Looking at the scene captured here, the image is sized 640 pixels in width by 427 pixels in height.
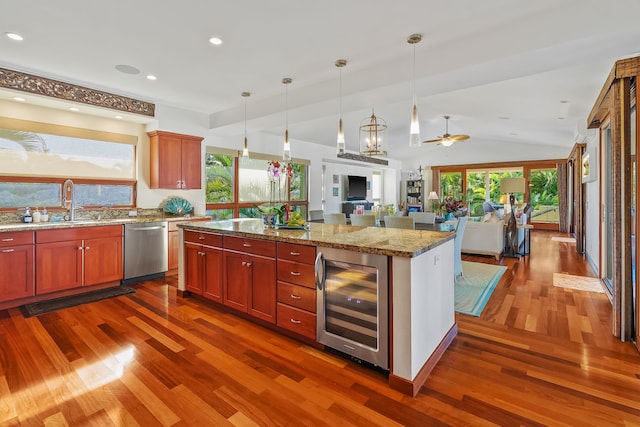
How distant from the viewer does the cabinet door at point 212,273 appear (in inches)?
130

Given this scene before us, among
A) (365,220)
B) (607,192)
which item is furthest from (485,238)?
(365,220)

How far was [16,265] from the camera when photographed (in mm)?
3445

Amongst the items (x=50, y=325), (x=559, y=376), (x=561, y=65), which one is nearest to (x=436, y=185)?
(x=561, y=65)

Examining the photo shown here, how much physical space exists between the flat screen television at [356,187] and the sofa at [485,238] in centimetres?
398

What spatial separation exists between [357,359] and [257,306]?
3.48 ft

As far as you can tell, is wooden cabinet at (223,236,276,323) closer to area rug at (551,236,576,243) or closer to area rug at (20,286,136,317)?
area rug at (20,286,136,317)

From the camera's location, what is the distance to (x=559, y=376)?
2.15 metres

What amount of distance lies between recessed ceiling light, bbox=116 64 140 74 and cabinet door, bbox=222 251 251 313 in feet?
7.56

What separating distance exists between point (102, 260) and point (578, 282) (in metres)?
6.22

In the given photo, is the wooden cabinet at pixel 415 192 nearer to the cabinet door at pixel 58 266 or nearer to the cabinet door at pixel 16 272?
the cabinet door at pixel 58 266

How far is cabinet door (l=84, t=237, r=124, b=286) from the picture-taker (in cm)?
398

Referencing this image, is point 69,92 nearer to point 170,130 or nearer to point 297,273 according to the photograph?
point 170,130

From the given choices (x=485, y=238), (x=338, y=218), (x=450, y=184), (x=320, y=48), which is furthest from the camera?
(x=450, y=184)

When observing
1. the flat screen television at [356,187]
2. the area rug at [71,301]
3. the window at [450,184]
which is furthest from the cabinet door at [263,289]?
the window at [450,184]
